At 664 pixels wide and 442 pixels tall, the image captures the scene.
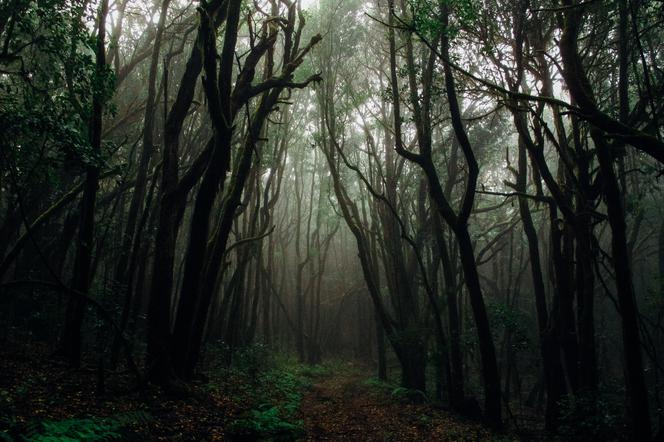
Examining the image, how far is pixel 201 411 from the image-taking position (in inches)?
250

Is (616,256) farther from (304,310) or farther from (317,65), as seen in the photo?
(304,310)

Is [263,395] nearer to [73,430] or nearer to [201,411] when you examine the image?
[201,411]

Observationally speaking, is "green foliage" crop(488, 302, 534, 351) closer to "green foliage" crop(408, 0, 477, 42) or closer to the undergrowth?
the undergrowth

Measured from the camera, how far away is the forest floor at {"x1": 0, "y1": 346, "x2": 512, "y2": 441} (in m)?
4.13

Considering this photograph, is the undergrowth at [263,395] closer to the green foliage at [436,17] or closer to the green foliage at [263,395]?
the green foliage at [263,395]

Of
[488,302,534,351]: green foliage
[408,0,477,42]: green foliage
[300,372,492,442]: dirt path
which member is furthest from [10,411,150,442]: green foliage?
[488,302,534,351]: green foliage

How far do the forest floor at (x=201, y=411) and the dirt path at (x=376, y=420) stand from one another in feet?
0.07

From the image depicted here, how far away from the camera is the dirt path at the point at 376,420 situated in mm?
7565

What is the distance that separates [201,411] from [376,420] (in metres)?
4.12

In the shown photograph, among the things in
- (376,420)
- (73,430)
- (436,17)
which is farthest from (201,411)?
(436,17)

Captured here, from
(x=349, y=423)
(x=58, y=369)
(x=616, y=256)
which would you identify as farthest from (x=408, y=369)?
(x=58, y=369)

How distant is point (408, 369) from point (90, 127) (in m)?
9.80

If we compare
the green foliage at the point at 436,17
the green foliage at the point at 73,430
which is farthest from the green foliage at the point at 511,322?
the green foliage at the point at 73,430

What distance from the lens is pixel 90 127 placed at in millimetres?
7426
